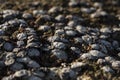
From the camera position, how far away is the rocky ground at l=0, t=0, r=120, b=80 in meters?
3.68

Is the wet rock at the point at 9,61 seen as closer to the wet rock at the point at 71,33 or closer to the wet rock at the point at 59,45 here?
the wet rock at the point at 59,45

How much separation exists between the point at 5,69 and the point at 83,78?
33.7 inches

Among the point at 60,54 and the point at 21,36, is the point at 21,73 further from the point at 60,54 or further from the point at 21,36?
the point at 21,36

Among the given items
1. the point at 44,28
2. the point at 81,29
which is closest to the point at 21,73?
the point at 44,28

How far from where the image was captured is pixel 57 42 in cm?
414

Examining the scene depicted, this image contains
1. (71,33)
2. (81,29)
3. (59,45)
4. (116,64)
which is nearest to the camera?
(116,64)

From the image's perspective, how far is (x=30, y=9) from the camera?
17.2 ft

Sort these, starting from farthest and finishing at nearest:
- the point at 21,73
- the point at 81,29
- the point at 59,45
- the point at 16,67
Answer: the point at 81,29 → the point at 59,45 → the point at 16,67 → the point at 21,73

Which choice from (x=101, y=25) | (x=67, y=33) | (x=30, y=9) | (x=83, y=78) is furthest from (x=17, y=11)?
(x=83, y=78)

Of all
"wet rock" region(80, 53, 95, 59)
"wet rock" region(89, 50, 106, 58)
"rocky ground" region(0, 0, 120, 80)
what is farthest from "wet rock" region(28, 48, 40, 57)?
"wet rock" region(89, 50, 106, 58)

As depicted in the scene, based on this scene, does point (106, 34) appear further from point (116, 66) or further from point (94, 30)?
point (116, 66)

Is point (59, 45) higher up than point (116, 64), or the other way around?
point (59, 45)

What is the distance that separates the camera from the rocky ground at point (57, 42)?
368 cm

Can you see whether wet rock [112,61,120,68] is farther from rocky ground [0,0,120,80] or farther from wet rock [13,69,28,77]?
wet rock [13,69,28,77]
